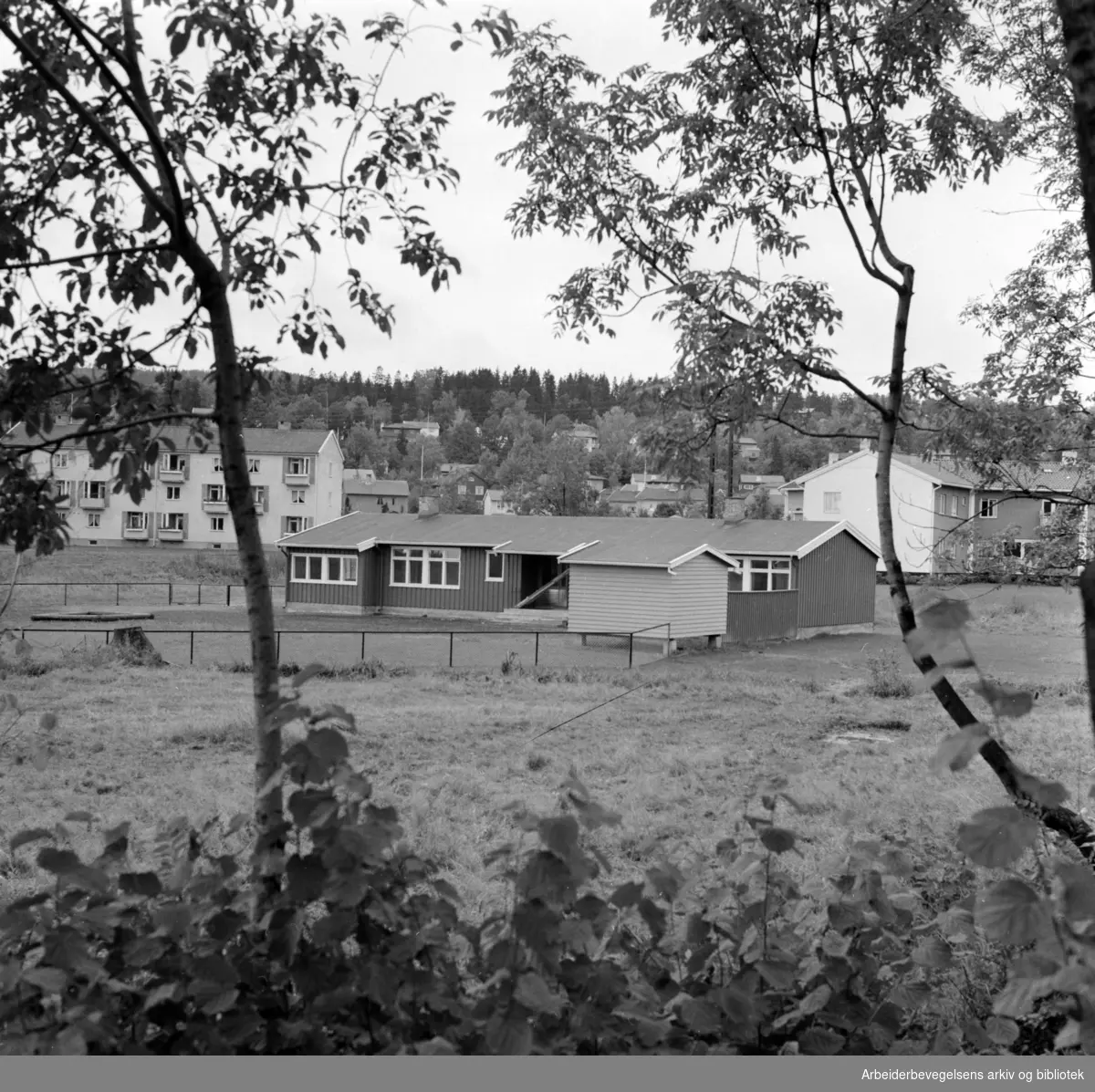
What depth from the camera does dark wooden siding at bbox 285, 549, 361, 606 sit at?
3712 cm

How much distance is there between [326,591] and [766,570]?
15.5m

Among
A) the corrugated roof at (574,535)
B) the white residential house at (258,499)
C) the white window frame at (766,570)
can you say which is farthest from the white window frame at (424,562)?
the white residential house at (258,499)

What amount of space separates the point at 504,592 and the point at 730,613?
894 centimetres

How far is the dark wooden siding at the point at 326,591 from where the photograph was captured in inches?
1462

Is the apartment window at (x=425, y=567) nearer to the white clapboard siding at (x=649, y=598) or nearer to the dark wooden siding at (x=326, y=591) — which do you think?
the dark wooden siding at (x=326, y=591)

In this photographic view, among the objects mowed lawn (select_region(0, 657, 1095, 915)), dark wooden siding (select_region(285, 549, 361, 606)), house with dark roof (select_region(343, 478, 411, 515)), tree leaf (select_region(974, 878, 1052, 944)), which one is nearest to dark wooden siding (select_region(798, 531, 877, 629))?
mowed lawn (select_region(0, 657, 1095, 915))

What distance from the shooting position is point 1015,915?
212 centimetres

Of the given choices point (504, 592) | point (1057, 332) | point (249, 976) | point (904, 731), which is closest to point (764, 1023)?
point (249, 976)

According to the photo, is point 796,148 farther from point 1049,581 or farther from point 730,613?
point 730,613

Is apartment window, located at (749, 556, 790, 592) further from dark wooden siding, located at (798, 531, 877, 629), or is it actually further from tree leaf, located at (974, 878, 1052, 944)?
tree leaf, located at (974, 878, 1052, 944)

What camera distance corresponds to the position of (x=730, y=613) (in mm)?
30016

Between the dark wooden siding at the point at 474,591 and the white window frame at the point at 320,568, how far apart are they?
2133mm

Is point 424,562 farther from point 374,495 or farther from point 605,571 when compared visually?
point 374,495

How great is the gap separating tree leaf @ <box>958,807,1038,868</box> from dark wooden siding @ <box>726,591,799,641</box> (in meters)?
28.1
